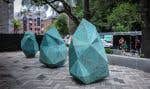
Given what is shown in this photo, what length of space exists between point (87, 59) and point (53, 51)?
367cm

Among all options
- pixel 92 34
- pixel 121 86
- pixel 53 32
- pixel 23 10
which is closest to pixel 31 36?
pixel 23 10

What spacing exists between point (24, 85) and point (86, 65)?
1.71m

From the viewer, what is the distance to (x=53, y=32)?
43.3 ft

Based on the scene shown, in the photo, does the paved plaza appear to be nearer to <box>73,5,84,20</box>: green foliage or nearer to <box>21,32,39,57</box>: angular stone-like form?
<box>73,5,84,20</box>: green foliage

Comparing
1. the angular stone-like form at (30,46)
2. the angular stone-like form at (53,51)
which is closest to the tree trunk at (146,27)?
the angular stone-like form at (53,51)

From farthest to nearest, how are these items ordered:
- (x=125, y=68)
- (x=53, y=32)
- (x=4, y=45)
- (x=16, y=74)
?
(x=4, y=45)
(x=53, y=32)
(x=125, y=68)
(x=16, y=74)

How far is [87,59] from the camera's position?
9039 mm

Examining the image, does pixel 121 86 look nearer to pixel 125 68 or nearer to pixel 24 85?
pixel 24 85

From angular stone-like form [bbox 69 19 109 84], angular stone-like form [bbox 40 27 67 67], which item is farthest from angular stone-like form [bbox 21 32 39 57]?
angular stone-like form [bbox 69 19 109 84]

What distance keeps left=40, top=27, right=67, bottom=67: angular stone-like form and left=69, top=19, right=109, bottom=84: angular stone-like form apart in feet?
10.1

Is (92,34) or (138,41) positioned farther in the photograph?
(138,41)

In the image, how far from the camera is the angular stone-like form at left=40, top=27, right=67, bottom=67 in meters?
12.5

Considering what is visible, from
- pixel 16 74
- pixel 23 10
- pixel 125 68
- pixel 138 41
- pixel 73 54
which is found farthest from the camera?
pixel 138 41

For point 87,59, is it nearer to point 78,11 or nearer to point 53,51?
point 53,51
